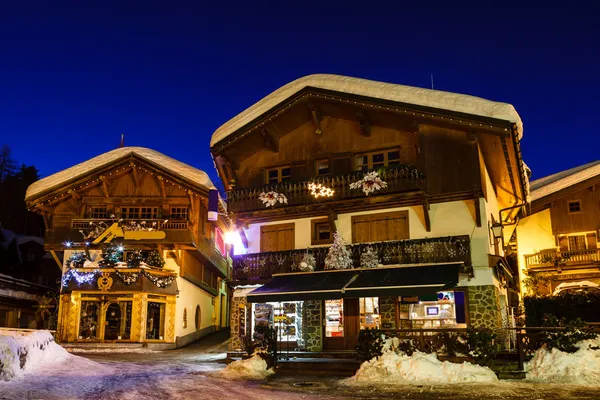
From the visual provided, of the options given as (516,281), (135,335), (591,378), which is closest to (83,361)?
(135,335)

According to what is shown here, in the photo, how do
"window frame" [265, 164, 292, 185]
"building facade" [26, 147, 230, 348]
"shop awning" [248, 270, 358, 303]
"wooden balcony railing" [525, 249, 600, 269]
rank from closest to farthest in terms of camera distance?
"shop awning" [248, 270, 358, 303] < "window frame" [265, 164, 292, 185] < "wooden balcony railing" [525, 249, 600, 269] < "building facade" [26, 147, 230, 348]

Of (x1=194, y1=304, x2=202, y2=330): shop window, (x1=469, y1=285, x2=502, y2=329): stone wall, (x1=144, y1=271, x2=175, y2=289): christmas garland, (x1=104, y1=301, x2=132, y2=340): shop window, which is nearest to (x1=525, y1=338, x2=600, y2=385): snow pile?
(x1=469, y1=285, x2=502, y2=329): stone wall

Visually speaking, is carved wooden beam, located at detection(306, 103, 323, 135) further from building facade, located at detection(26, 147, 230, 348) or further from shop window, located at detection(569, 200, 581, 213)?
shop window, located at detection(569, 200, 581, 213)

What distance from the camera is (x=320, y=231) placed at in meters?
26.7

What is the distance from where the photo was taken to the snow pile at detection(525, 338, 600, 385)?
644 inches

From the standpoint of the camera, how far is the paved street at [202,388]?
1414cm

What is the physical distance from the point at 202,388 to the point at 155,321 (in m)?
18.0

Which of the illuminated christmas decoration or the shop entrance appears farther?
the illuminated christmas decoration

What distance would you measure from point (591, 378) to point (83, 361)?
16565mm

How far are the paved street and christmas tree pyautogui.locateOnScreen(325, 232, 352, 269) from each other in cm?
628

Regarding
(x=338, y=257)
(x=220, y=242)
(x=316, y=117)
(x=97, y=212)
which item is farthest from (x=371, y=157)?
(x=220, y=242)

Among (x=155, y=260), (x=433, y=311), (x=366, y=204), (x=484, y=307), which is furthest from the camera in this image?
(x=155, y=260)

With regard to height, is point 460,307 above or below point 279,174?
below

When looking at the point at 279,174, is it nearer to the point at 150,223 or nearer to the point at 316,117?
the point at 316,117
